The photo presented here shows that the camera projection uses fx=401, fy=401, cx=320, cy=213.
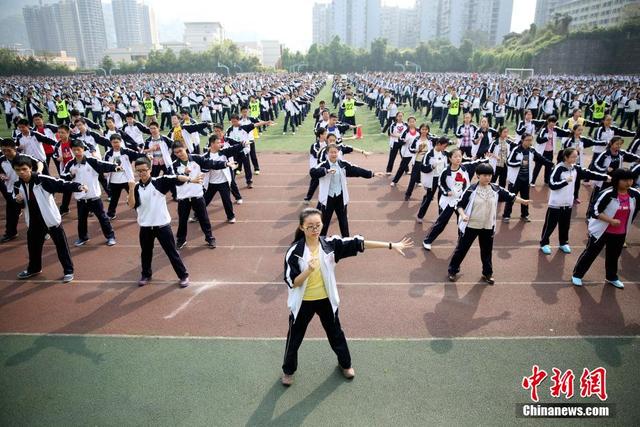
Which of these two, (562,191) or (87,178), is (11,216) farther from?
(562,191)

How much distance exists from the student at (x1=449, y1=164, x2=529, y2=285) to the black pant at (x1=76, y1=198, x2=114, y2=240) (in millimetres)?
6412

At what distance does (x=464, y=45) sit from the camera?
85.6 m

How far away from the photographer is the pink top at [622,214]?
218 inches

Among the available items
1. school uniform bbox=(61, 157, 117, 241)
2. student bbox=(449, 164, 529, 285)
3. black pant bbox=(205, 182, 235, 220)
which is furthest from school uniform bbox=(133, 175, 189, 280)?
student bbox=(449, 164, 529, 285)

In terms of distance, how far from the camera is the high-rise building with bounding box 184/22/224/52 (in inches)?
5556

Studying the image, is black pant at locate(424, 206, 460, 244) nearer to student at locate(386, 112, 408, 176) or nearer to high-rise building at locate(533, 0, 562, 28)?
student at locate(386, 112, 408, 176)

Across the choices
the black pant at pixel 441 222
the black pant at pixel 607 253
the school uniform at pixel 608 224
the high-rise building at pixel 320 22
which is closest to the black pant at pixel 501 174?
the black pant at pixel 441 222

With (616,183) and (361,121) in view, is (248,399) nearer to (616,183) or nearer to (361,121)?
(616,183)

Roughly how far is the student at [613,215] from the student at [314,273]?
355cm

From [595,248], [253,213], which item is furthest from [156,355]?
[595,248]

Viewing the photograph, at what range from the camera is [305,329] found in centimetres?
394

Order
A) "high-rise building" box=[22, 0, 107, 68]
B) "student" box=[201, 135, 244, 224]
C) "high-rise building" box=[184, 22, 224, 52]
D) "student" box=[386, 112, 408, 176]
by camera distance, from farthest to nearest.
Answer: "high-rise building" box=[22, 0, 107, 68] < "high-rise building" box=[184, 22, 224, 52] < "student" box=[386, 112, 408, 176] < "student" box=[201, 135, 244, 224]

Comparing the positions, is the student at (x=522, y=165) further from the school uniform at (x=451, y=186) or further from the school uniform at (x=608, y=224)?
the school uniform at (x=608, y=224)

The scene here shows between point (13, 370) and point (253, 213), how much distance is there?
221 inches
